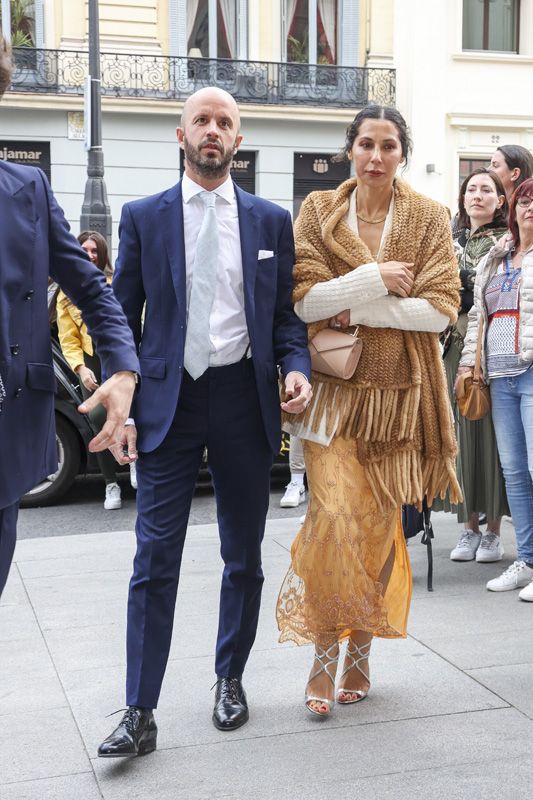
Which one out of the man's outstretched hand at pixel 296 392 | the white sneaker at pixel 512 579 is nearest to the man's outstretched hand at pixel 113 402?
the man's outstretched hand at pixel 296 392

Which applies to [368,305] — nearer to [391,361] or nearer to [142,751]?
[391,361]

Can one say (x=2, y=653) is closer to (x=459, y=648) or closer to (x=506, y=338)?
(x=459, y=648)

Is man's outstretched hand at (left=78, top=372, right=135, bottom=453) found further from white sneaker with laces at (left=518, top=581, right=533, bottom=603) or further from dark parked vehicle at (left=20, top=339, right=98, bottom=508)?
dark parked vehicle at (left=20, top=339, right=98, bottom=508)

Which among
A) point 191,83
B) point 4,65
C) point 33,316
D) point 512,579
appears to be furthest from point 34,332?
point 191,83

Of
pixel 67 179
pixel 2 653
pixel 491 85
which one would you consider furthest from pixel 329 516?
pixel 491 85

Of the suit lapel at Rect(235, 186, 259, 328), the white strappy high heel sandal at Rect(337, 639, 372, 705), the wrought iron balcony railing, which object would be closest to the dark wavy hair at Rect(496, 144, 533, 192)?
the suit lapel at Rect(235, 186, 259, 328)

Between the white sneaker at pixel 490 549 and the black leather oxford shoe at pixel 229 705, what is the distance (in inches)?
99.4

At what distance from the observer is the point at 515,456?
5.29 metres

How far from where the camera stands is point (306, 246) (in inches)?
146

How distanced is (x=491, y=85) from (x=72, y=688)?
71.0 feet

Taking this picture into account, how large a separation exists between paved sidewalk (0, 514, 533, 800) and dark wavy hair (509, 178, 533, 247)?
1.77 meters

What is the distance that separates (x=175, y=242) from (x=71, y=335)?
447cm

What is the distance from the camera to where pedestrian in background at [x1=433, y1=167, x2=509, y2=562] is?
5.70m

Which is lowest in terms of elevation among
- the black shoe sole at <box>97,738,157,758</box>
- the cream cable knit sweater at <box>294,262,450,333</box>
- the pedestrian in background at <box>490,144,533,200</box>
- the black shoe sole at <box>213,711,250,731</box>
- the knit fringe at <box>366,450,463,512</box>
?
the black shoe sole at <box>213,711,250,731</box>
